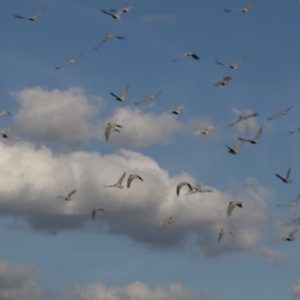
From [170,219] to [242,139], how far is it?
31.0 meters

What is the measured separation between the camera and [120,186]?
159 meters

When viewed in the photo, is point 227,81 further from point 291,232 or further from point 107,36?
point 291,232

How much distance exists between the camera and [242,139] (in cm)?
15138

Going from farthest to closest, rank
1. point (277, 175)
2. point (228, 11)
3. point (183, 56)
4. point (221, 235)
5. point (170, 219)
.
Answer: point (170, 219)
point (221, 235)
point (277, 175)
point (183, 56)
point (228, 11)

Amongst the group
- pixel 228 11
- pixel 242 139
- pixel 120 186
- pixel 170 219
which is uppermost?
pixel 228 11

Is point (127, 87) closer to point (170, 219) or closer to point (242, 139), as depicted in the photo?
point (242, 139)

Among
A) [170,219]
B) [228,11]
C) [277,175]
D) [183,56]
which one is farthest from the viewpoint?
[170,219]

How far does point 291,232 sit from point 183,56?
49.7 meters

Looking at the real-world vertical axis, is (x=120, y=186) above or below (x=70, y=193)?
above

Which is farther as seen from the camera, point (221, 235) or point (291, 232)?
point (291, 232)

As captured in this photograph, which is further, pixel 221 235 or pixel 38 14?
pixel 221 235

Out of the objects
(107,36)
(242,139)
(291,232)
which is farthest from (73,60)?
(291,232)

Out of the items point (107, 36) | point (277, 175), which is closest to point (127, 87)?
point (107, 36)

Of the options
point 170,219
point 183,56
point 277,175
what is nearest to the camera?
point 183,56
